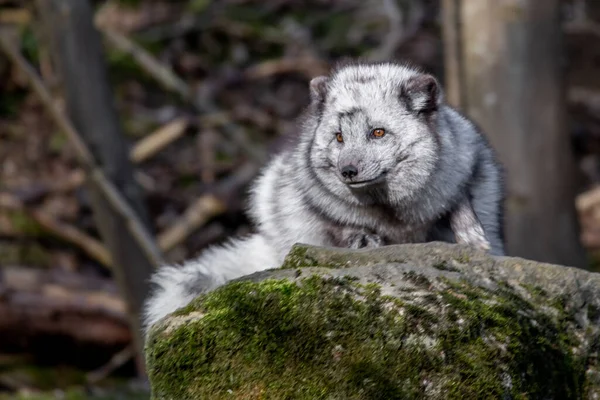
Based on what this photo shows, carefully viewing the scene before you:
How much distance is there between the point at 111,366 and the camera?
355 inches

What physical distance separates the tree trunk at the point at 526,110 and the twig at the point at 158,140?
3315 millimetres

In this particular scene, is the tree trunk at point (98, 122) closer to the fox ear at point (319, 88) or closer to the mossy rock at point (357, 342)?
the fox ear at point (319, 88)

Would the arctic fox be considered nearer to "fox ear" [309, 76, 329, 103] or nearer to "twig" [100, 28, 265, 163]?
"fox ear" [309, 76, 329, 103]

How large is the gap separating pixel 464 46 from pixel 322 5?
4352 mm

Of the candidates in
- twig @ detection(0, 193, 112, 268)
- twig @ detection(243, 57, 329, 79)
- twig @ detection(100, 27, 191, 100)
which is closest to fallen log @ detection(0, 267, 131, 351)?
twig @ detection(0, 193, 112, 268)

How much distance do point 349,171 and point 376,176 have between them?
145mm

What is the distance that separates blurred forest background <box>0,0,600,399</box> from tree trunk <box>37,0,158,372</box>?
2cm

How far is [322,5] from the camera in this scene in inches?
508

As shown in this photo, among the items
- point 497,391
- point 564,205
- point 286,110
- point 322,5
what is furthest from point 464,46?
point 497,391

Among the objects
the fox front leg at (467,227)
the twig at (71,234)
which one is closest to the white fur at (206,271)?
the fox front leg at (467,227)

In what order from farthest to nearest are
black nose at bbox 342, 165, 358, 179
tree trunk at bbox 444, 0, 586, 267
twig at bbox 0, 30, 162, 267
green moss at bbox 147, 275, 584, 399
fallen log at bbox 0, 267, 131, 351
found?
fallen log at bbox 0, 267, 131, 351
tree trunk at bbox 444, 0, 586, 267
twig at bbox 0, 30, 162, 267
black nose at bbox 342, 165, 358, 179
green moss at bbox 147, 275, 584, 399

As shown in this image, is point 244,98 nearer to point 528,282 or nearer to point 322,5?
point 322,5

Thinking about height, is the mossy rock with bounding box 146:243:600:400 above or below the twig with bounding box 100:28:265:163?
above

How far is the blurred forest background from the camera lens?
848 cm
